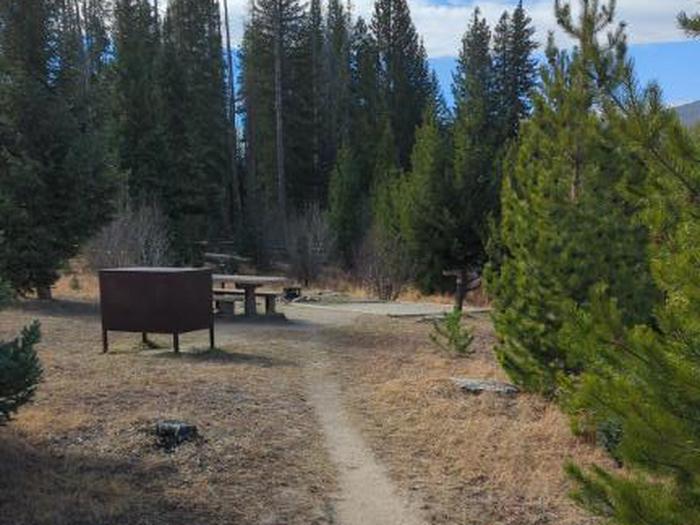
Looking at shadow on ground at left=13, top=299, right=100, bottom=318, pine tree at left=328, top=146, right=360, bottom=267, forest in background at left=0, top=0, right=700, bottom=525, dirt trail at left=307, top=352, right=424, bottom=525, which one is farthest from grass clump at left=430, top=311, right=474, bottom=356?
pine tree at left=328, top=146, right=360, bottom=267

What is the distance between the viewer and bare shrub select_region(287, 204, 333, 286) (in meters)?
33.4

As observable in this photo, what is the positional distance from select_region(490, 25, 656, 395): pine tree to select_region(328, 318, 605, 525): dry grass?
0.66m

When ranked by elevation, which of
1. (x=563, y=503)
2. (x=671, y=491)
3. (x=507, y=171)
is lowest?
(x=563, y=503)

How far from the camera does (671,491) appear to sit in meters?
3.41

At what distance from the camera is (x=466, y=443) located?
743 cm

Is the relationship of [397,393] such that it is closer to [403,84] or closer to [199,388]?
[199,388]

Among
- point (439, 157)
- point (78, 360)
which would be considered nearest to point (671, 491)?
point (78, 360)

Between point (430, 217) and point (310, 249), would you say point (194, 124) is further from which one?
point (430, 217)

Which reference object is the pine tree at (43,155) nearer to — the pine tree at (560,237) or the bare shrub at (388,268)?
the bare shrub at (388,268)

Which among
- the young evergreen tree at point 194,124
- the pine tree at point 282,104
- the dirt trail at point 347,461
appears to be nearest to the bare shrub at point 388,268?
the young evergreen tree at point 194,124

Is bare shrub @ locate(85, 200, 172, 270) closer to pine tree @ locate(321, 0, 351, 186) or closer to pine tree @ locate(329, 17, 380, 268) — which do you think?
pine tree @ locate(329, 17, 380, 268)

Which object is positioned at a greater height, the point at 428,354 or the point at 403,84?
the point at 403,84

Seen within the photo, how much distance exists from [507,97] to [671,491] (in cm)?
4473

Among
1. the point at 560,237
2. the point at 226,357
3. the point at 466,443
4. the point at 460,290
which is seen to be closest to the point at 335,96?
the point at 460,290
